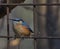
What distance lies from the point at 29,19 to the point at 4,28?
25cm

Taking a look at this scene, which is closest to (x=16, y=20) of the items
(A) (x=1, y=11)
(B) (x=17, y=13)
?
(A) (x=1, y=11)

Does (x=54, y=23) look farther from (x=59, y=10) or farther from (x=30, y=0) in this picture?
(x=30, y=0)

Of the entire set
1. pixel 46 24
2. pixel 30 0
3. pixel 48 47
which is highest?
pixel 30 0

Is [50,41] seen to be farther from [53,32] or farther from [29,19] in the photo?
[29,19]

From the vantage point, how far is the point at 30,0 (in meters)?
2.77

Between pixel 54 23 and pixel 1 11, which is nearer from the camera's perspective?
pixel 1 11

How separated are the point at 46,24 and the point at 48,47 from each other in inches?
8.0

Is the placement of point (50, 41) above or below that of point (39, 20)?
below

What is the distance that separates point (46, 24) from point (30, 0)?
26cm

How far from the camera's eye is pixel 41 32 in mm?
2709

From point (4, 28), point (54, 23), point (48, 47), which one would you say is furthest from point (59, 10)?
point (4, 28)

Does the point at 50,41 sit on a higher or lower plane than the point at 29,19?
lower

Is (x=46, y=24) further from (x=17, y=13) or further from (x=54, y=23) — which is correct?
(x=17, y=13)

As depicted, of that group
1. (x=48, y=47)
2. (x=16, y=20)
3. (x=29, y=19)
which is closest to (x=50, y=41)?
(x=48, y=47)
